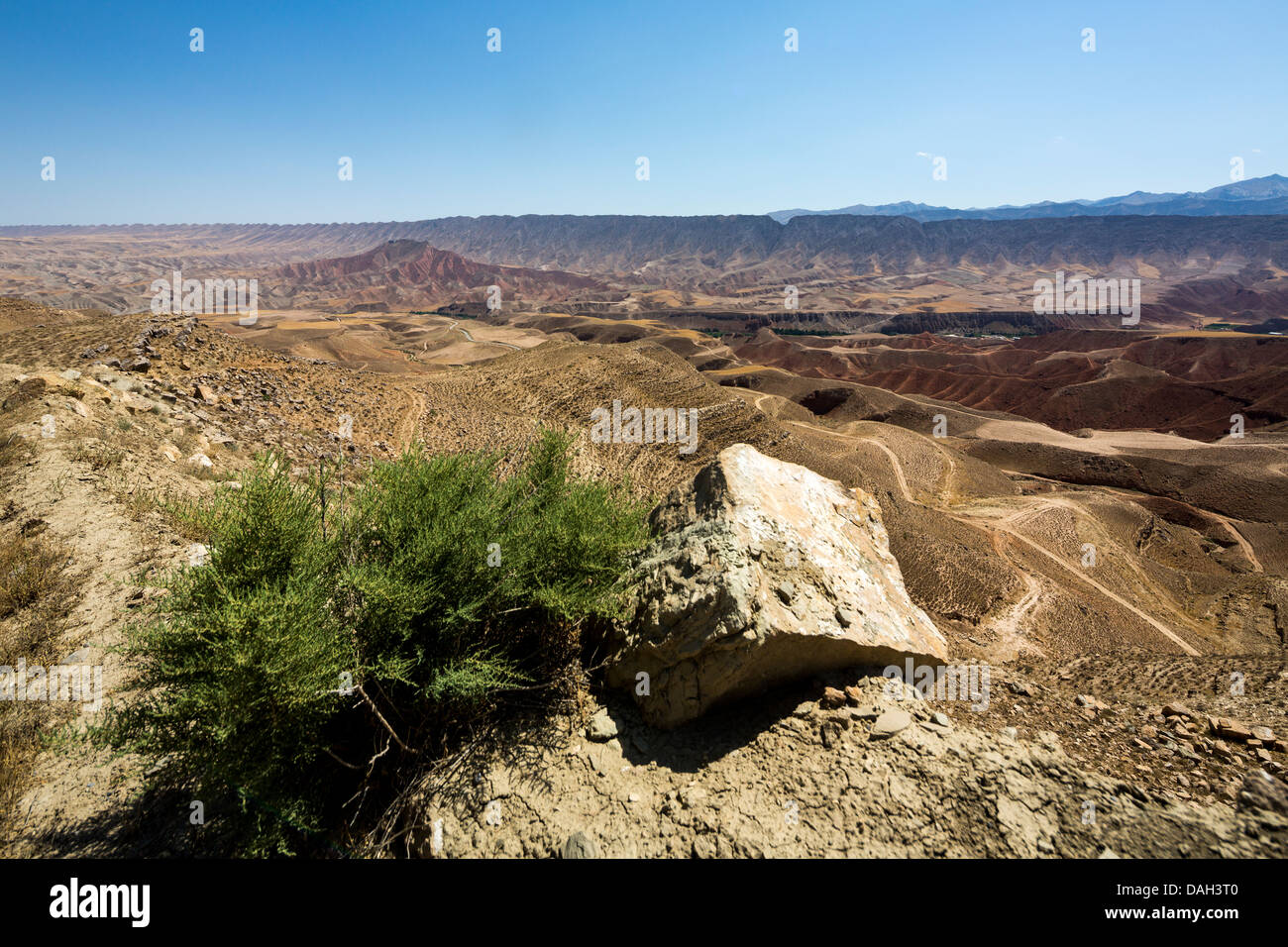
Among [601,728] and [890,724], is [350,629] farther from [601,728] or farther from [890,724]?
[890,724]

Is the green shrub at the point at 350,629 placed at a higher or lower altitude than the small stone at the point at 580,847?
higher

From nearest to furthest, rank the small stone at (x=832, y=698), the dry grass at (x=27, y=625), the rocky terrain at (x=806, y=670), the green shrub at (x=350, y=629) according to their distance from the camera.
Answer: the green shrub at (x=350, y=629), the rocky terrain at (x=806, y=670), the dry grass at (x=27, y=625), the small stone at (x=832, y=698)

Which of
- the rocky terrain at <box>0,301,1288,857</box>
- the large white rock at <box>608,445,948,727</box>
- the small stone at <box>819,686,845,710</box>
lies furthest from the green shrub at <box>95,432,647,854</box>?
the small stone at <box>819,686,845,710</box>

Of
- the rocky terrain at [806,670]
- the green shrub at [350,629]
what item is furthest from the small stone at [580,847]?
the green shrub at [350,629]

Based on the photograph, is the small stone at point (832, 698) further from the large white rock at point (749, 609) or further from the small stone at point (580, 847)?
the small stone at point (580, 847)
